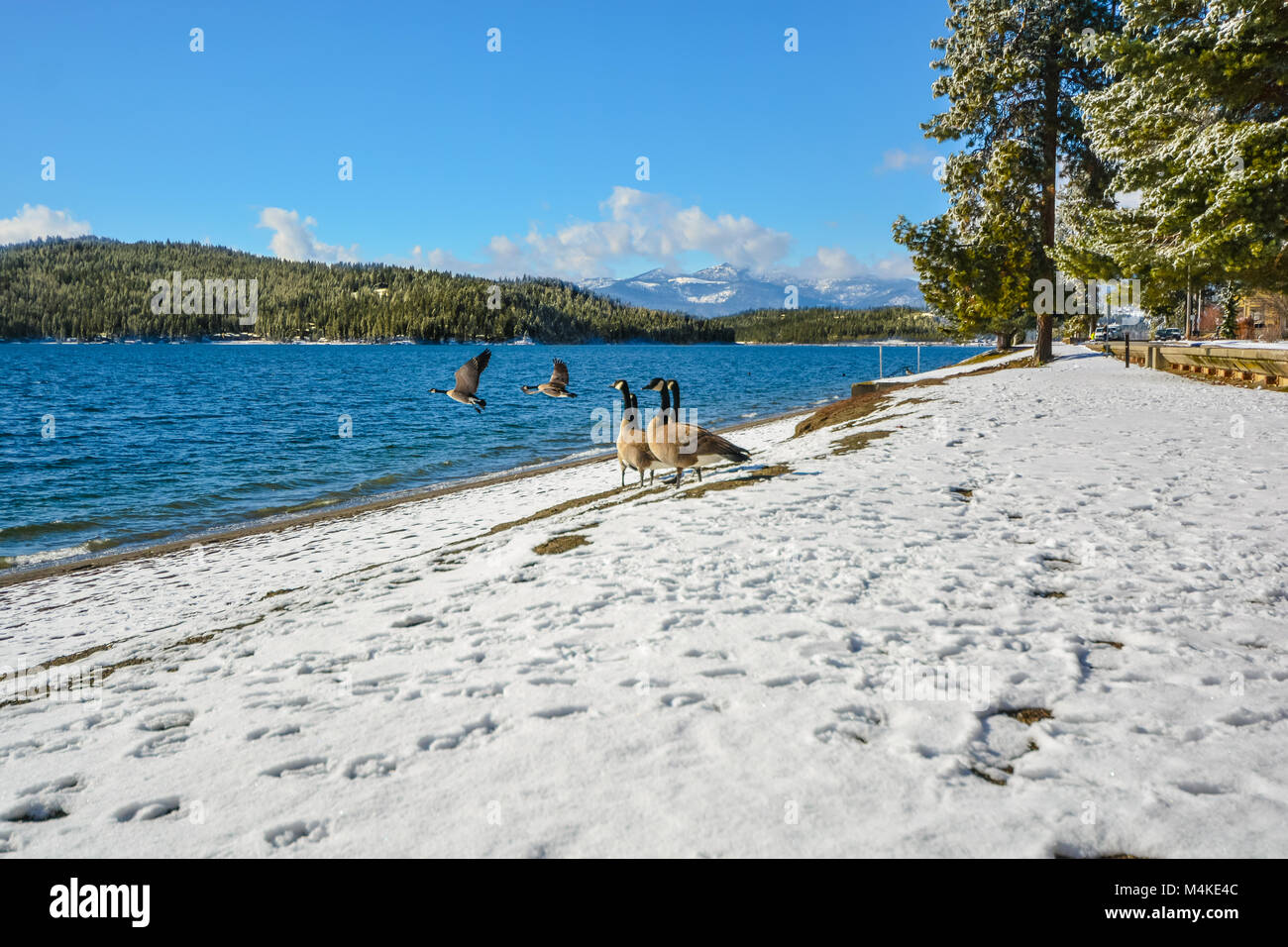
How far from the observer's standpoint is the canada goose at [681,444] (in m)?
12.4

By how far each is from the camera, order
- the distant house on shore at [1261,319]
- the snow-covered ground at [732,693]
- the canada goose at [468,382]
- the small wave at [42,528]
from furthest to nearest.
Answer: the distant house on shore at [1261,319] < the small wave at [42,528] < the canada goose at [468,382] < the snow-covered ground at [732,693]

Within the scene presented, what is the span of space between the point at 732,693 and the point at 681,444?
7744 millimetres

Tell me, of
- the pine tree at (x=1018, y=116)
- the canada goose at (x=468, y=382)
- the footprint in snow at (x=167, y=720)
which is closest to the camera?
the footprint in snow at (x=167, y=720)

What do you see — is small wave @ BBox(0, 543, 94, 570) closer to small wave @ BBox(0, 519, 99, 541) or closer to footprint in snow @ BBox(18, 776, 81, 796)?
small wave @ BBox(0, 519, 99, 541)

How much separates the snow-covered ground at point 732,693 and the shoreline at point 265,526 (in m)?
5.22

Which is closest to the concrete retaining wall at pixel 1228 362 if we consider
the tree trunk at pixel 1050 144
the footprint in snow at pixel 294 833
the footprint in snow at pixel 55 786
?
the tree trunk at pixel 1050 144

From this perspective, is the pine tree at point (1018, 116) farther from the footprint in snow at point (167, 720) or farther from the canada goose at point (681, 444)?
the footprint in snow at point (167, 720)

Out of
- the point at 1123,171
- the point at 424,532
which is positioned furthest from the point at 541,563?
the point at 1123,171

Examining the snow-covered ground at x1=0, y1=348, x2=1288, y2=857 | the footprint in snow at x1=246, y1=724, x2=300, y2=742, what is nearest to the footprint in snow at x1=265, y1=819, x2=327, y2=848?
the snow-covered ground at x1=0, y1=348, x2=1288, y2=857

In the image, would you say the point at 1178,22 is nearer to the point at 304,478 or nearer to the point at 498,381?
the point at 304,478

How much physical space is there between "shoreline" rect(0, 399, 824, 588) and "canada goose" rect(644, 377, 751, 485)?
10.8m

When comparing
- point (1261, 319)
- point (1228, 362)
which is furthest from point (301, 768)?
point (1261, 319)
